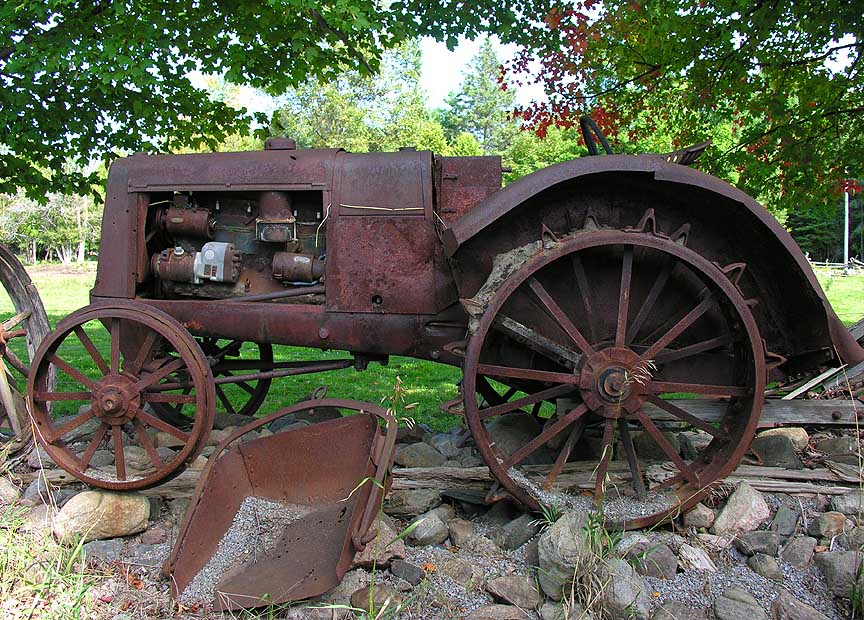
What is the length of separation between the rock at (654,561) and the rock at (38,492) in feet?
9.15

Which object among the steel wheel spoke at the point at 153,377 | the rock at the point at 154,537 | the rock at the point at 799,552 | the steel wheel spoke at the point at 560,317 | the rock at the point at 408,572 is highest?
the steel wheel spoke at the point at 560,317

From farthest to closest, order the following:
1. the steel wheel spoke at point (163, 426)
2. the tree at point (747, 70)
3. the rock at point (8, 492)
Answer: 1. the tree at point (747, 70)
2. the rock at point (8, 492)
3. the steel wheel spoke at point (163, 426)

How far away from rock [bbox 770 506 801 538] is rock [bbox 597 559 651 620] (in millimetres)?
903

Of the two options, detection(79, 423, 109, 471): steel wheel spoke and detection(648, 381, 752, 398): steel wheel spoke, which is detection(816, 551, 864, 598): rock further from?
detection(79, 423, 109, 471): steel wheel spoke

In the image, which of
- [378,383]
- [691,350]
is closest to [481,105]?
[378,383]

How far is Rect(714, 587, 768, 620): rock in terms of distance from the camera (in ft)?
7.74

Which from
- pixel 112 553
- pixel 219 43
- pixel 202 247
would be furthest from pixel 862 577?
pixel 219 43

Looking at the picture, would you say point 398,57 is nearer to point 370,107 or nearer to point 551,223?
point 370,107

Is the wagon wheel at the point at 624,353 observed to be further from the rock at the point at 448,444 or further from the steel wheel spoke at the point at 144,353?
the steel wheel spoke at the point at 144,353

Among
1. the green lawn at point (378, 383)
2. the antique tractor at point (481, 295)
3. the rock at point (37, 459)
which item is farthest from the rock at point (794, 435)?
the rock at point (37, 459)

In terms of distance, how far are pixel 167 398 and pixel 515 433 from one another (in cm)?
188

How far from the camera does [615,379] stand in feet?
9.58

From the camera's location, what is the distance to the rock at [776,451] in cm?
349

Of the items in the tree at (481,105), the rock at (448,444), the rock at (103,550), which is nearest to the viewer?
the rock at (103,550)
